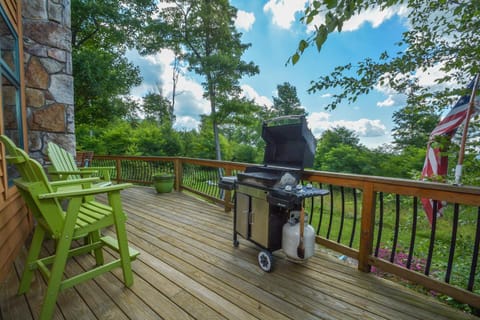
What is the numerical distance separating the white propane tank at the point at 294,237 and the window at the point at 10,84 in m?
2.97

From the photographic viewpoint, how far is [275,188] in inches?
73.5

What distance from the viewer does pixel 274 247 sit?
6.47ft

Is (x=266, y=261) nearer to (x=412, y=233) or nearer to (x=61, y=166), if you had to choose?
(x=412, y=233)

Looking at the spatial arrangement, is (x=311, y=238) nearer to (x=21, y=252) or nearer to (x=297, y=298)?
(x=297, y=298)

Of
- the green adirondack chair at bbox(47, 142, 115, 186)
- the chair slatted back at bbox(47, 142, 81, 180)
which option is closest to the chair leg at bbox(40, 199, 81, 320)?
the green adirondack chair at bbox(47, 142, 115, 186)

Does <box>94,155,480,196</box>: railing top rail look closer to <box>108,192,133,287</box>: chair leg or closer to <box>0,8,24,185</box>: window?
<box>108,192,133,287</box>: chair leg

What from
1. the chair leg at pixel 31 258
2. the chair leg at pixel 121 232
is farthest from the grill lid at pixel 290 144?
the chair leg at pixel 31 258

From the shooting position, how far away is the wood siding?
5.89ft

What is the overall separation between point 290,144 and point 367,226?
3.51 feet

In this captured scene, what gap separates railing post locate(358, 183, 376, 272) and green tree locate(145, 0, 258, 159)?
24.7 ft

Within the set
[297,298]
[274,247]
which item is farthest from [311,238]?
[297,298]

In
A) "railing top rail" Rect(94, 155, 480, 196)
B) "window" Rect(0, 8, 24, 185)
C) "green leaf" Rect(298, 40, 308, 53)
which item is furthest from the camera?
"window" Rect(0, 8, 24, 185)

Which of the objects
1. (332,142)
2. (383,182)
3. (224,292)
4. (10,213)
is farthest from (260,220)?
(332,142)

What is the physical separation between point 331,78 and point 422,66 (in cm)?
103
